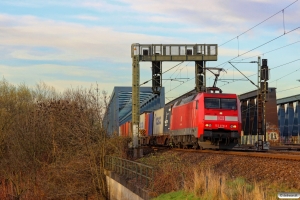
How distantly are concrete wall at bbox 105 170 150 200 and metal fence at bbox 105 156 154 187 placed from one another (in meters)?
0.28

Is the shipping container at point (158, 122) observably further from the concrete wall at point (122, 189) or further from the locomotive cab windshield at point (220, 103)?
the concrete wall at point (122, 189)

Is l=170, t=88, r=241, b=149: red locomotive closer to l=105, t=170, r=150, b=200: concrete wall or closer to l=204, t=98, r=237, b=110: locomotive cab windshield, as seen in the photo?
l=204, t=98, r=237, b=110: locomotive cab windshield

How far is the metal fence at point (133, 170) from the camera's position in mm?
15477

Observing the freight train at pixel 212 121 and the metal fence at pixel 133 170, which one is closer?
the metal fence at pixel 133 170

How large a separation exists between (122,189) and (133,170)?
182 centimetres

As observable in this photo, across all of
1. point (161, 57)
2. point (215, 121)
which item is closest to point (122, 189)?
point (215, 121)

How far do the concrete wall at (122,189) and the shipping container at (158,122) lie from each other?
1853 centimetres

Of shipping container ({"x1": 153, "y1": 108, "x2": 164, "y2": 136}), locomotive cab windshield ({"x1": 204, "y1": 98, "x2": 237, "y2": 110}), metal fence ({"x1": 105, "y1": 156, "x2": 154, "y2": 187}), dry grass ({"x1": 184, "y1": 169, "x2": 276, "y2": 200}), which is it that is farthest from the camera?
shipping container ({"x1": 153, "y1": 108, "x2": 164, "y2": 136})

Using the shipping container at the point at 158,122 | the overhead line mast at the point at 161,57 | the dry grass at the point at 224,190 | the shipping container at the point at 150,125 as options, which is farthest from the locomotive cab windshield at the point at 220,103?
the shipping container at the point at 150,125

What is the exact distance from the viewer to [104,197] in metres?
27.8

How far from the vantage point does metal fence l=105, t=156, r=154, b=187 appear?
15.5 m

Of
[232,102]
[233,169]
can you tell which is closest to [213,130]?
[232,102]

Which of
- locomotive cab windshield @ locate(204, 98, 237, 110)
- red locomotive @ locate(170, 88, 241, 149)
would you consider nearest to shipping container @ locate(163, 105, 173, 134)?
red locomotive @ locate(170, 88, 241, 149)

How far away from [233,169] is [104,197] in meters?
12.5
